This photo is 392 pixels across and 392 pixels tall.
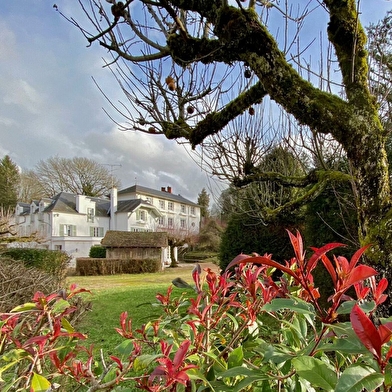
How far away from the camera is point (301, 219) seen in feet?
24.4

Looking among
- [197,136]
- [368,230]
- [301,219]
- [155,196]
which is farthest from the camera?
[155,196]

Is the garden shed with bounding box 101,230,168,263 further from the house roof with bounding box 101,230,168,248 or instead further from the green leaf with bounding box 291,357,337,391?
the green leaf with bounding box 291,357,337,391

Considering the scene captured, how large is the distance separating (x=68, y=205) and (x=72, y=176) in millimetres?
7038

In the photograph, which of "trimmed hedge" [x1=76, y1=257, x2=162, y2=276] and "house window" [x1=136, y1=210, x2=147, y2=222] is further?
"house window" [x1=136, y1=210, x2=147, y2=222]

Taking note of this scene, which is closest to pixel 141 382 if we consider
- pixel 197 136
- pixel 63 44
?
pixel 197 136

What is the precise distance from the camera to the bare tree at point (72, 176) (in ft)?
114

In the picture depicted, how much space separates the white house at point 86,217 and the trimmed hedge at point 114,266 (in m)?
6.74

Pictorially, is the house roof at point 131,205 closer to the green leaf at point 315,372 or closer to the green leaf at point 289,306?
the green leaf at point 289,306

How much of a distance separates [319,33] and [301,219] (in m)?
5.04

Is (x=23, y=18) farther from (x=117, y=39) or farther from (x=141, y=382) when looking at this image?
(x=141, y=382)

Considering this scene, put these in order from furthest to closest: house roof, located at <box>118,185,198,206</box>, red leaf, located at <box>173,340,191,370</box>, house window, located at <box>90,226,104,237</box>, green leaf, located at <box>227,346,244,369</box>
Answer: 1. house roof, located at <box>118,185,198,206</box>
2. house window, located at <box>90,226,104,237</box>
3. green leaf, located at <box>227,346,244,369</box>
4. red leaf, located at <box>173,340,191,370</box>

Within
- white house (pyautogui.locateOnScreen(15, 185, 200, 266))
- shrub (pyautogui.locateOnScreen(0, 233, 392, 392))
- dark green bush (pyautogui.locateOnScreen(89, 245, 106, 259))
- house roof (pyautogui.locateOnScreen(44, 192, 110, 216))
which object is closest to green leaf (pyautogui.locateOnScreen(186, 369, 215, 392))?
shrub (pyautogui.locateOnScreen(0, 233, 392, 392))

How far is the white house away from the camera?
27.6 metres

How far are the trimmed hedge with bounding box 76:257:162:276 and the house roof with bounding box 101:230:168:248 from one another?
7.99 feet
